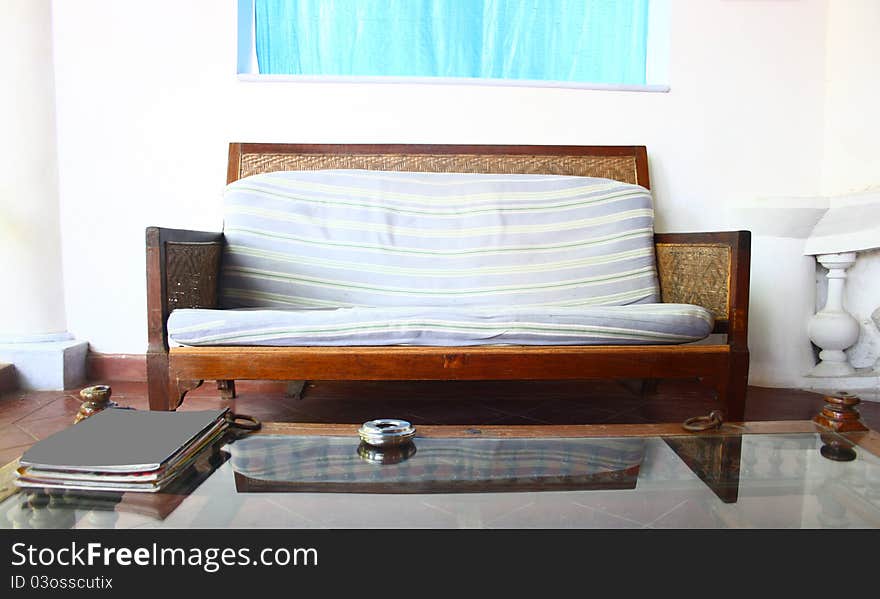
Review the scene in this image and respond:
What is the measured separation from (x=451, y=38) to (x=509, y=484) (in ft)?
7.30

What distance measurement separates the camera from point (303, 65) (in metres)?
2.62

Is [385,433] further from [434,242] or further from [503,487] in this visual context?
[434,242]

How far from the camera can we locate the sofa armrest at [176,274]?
5.32 ft

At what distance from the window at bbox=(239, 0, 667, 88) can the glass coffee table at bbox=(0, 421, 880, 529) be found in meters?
1.90

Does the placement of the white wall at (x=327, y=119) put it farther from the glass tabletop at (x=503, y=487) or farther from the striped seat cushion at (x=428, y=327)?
the glass tabletop at (x=503, y=487)

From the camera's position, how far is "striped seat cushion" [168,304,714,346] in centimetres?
158

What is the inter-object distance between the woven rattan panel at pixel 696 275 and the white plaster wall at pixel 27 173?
247 cm

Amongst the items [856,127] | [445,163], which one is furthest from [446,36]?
[856,127]

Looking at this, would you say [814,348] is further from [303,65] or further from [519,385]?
[303,65]

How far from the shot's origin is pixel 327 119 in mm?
2516

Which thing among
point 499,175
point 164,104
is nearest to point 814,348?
point 499,175

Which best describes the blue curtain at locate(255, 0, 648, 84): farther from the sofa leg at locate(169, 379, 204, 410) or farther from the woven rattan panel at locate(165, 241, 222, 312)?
the sofa leg at locate(169, 379, 204, 410)

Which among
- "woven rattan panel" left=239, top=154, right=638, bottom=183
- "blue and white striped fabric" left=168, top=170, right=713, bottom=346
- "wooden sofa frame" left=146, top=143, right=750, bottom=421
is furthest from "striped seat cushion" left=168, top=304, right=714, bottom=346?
"woven rattan panel" left=239, top=154, right=638, bottom=183

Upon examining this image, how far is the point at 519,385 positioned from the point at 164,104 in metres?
1.93
